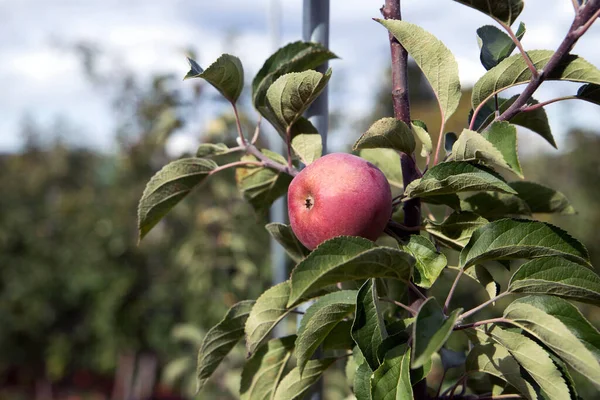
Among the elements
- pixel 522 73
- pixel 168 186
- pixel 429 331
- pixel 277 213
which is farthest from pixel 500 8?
pixel 277 213

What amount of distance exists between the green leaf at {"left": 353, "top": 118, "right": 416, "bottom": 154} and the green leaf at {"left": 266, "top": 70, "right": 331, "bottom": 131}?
0.11 metres

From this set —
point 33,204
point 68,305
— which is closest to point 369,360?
point 68,305

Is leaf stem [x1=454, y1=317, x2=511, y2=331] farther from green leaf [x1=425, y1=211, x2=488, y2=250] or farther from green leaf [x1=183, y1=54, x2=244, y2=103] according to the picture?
green leaf [x1=183, y1=54, x2=244, y2=103]

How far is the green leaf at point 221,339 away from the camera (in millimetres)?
853

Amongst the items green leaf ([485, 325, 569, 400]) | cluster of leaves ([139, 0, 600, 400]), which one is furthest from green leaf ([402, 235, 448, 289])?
green leaf ([485, 325, 569, 400])

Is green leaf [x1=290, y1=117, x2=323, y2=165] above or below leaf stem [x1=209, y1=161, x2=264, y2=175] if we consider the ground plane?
above

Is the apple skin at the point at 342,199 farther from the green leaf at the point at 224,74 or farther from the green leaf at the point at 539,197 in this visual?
the green leaf at the point at 539,197

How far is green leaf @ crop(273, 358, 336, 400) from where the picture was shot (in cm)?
85

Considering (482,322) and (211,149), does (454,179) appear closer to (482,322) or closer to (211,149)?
(482,322)

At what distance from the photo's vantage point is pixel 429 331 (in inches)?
21.7

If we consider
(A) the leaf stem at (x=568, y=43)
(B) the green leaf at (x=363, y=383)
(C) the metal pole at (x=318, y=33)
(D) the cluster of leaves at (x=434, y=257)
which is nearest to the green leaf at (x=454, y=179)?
(D) the cluster of leaves at (x=434, y=257)

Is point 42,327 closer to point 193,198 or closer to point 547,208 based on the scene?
point 193,198

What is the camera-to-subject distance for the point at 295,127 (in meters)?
0.89

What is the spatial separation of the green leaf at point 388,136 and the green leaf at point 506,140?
9 centimetres
